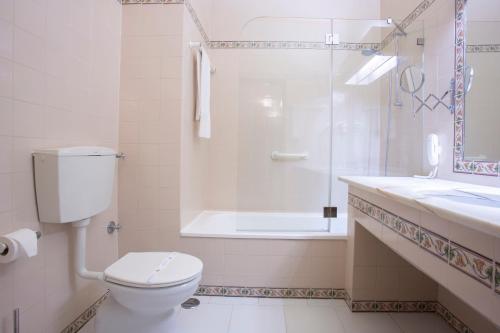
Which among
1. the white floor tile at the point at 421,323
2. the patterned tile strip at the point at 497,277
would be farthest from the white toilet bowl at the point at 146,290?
the white floor tile at the point at 421,323

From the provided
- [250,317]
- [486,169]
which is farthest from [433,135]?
[250,317]

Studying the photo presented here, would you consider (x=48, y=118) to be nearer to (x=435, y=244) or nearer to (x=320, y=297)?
(x=435, y=244)

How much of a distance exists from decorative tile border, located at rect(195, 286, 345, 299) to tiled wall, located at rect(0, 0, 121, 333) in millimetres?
690

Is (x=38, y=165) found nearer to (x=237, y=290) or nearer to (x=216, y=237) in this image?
(x=216, y=237)

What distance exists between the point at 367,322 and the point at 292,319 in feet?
1.40

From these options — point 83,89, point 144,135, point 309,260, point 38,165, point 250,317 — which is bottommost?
point 250,317

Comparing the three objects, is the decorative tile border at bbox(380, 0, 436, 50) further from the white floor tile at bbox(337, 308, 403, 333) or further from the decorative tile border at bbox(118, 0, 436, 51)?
the white floor tile at bbox(337, 308, 403, 333)

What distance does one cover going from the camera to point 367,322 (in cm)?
152

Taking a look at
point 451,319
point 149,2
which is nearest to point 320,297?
point 451,319

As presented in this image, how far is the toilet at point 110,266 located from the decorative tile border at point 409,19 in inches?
83.8

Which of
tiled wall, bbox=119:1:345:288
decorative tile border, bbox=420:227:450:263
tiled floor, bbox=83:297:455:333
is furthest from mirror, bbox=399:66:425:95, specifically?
tiled floor, bbox=83:297:455:333

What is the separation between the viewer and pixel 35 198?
112cm

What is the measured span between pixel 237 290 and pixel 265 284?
19cm

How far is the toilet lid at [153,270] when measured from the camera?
110cm
